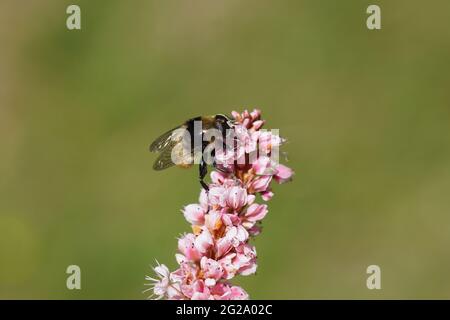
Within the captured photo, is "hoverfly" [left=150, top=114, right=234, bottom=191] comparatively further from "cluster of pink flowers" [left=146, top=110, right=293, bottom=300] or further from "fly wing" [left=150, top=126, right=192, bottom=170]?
"cluster of pink flowers" [left=146, top=110, right=293, bottom=300]

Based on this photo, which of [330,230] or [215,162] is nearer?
[215,162]

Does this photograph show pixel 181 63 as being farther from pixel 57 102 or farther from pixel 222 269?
pixel 222 269

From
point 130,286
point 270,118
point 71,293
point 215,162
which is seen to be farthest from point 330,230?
point 215,162

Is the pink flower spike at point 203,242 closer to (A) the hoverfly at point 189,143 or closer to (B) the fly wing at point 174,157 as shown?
(A) the hoverfly at point 189,143

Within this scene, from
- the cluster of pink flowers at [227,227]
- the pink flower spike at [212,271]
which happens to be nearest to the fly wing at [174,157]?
the cluster of pink flowers at [227,227]

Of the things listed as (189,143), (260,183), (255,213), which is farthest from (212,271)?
(189,143)
